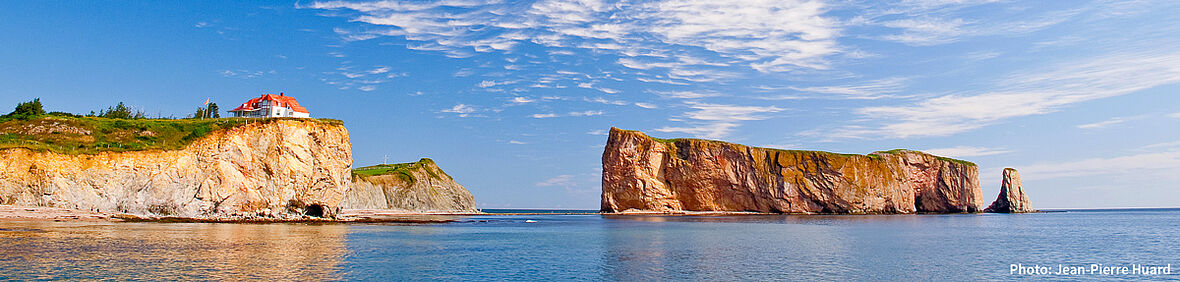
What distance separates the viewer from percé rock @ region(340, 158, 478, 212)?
332 feet

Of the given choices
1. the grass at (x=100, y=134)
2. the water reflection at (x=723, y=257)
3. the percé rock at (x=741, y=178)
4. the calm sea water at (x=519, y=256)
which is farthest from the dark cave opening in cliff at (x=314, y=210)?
the percé rock at (x=741, y=178)

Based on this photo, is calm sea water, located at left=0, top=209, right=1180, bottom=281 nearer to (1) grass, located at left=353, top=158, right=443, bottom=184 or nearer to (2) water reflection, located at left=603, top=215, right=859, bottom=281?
(2) water reflection, located at left=603, top=215, right=859, bottom=281

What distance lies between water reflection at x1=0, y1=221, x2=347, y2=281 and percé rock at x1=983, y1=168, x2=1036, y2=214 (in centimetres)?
13632

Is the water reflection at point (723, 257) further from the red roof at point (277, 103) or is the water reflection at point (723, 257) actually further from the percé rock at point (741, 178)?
the percé rock at point (741, 178)

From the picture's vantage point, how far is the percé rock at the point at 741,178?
10212 centimetres

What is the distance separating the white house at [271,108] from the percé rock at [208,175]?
8626mm

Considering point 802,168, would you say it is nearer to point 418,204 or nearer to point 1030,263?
point 418,204

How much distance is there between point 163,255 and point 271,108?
154ft

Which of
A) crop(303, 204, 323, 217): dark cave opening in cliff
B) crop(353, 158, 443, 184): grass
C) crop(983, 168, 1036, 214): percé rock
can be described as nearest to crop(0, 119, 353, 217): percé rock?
crop(303, 204, 323, 217): dark cave opening in cliff

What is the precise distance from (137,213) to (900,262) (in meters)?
54.3

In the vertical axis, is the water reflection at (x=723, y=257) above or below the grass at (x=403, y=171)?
below

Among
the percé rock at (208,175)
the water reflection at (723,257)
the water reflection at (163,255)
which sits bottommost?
the water reflection at (723,257)

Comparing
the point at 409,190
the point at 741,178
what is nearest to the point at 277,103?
the point at 409,190

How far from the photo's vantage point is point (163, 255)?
85.2 ft
